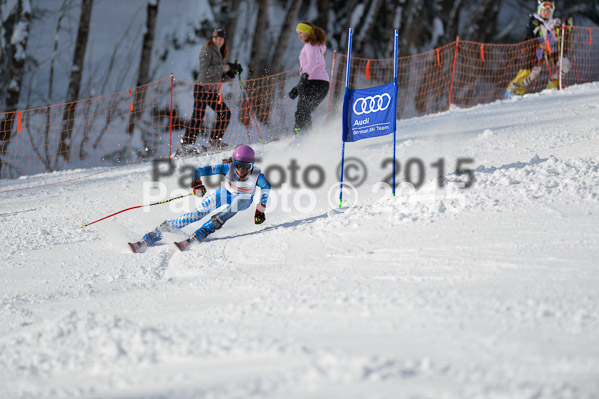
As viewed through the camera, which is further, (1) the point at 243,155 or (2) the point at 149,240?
(1) the point at 243,155

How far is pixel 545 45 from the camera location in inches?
425

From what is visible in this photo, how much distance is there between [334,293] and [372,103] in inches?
109

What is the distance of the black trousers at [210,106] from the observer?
9.17 meters

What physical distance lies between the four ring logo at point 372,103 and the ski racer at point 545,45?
5.89m

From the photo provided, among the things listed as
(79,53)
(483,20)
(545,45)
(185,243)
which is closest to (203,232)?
(185,243)

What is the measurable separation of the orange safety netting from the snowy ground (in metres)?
2.75

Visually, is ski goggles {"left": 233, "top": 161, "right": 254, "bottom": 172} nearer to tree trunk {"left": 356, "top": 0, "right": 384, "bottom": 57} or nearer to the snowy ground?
the snowy ground

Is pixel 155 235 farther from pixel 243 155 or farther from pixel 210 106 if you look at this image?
pixel 210 106

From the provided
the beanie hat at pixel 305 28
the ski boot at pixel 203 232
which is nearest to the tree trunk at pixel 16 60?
the beanie hat at pixel 305 28

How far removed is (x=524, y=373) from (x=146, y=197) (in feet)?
18.5

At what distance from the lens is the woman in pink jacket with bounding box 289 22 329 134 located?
8008 millimetres

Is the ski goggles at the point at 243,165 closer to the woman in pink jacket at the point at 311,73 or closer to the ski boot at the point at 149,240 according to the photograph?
the ski boot at the point at 149,240

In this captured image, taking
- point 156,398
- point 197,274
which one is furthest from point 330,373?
point 197,274

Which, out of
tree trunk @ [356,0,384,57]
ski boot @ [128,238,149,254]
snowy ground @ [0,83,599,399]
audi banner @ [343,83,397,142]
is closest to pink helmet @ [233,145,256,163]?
snowy ground @ [0,83,599,399]
